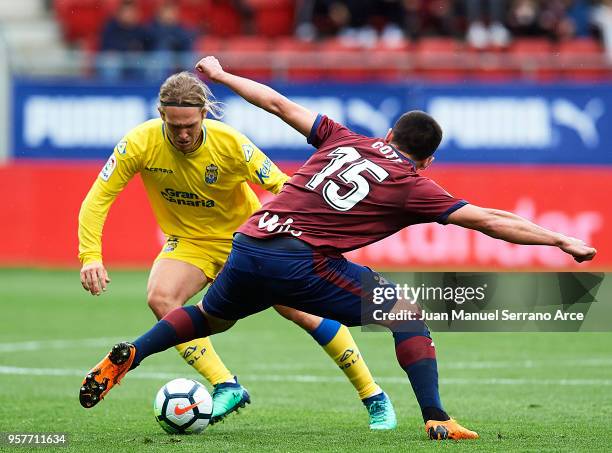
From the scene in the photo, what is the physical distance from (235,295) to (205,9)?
1733 centimetres

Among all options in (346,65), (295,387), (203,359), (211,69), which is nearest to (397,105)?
(346,65)

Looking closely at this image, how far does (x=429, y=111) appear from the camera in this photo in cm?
2022

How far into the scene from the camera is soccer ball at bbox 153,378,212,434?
7.50 metres

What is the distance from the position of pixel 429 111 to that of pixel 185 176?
12.5m

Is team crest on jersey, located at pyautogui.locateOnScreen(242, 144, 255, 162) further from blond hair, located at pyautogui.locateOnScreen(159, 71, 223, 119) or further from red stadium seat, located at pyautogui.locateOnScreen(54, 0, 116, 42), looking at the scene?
red stadium seat, located at pyautogui.locateOnScreen(54, 0, 116, 42)

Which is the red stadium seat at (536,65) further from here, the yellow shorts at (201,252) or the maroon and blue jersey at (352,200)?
the maroon and blue jersey at (352,200)

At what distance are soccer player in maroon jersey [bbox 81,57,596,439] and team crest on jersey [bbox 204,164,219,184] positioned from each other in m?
1.05

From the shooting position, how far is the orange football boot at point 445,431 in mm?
6871

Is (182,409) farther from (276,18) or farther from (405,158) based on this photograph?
(276,18)

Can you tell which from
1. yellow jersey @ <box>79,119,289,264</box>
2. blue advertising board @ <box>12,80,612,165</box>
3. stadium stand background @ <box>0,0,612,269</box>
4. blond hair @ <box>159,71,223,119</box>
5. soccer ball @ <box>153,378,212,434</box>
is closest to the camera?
soccer ball @ <box>153,378,212,434</box>

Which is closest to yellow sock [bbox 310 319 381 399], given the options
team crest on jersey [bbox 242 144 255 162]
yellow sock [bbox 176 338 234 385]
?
yellow sock [bbox 176 338 234 385]

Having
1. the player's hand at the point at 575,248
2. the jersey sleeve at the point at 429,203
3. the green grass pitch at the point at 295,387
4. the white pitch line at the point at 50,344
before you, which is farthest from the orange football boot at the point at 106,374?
the white pitch line at the point at 50,344

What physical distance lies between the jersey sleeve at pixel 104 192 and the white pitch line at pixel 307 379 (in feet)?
9.09

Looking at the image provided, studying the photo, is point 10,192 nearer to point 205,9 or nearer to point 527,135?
point 205,9
